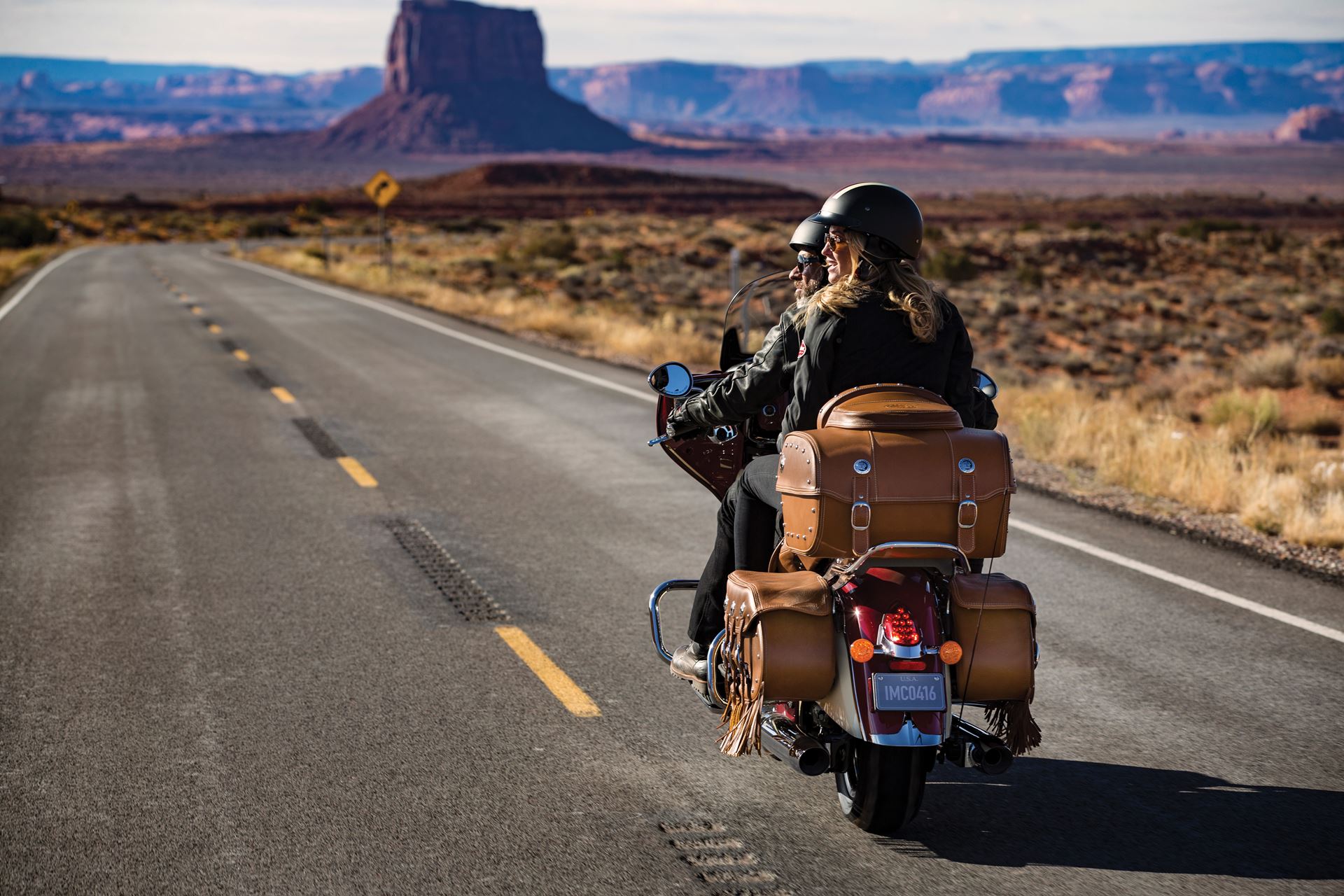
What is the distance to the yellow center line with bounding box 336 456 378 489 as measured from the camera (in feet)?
32.1

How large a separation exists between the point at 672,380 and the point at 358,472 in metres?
6.03

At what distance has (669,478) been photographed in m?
10.2

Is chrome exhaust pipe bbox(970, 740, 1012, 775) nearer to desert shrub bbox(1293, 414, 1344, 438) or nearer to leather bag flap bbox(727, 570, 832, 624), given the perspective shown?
leather bag flap bbox(727, 570, 832, 624)

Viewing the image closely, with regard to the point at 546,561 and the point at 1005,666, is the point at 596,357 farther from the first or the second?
the point at 1005,666

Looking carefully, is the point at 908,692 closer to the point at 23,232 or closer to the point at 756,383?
the point at 756,383

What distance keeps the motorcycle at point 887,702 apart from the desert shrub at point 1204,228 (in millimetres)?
64848

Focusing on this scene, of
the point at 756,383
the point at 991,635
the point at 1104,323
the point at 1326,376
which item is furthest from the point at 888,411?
the point at 1104,323

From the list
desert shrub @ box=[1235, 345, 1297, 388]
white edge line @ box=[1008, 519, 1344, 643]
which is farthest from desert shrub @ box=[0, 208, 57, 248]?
white edge line @ box=[1008, 519, 1344, 643]

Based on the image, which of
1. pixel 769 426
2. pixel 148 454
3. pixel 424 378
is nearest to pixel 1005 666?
pixel 769 426

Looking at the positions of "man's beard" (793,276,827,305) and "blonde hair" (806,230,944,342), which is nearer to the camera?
"blonde hair" (806,230,944,342)

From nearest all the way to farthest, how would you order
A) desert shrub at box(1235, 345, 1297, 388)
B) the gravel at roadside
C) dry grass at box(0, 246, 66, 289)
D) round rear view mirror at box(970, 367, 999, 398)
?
round rear view mirror at box(970, 367, 999, 398), the gravel at roadside, desert shrub at box(1235, 345, 1297, 388), dry grass at box(0, 246, 66, 289)

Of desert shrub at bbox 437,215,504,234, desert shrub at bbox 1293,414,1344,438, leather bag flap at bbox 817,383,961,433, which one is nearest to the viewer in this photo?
leather bag flap at bbox 817,383,961,433

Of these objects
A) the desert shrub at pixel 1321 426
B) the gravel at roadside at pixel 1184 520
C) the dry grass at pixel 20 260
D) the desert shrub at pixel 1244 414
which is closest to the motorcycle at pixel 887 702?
the gravel at roadside at pixel 1184 520

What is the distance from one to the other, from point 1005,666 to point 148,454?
8.67 metres
